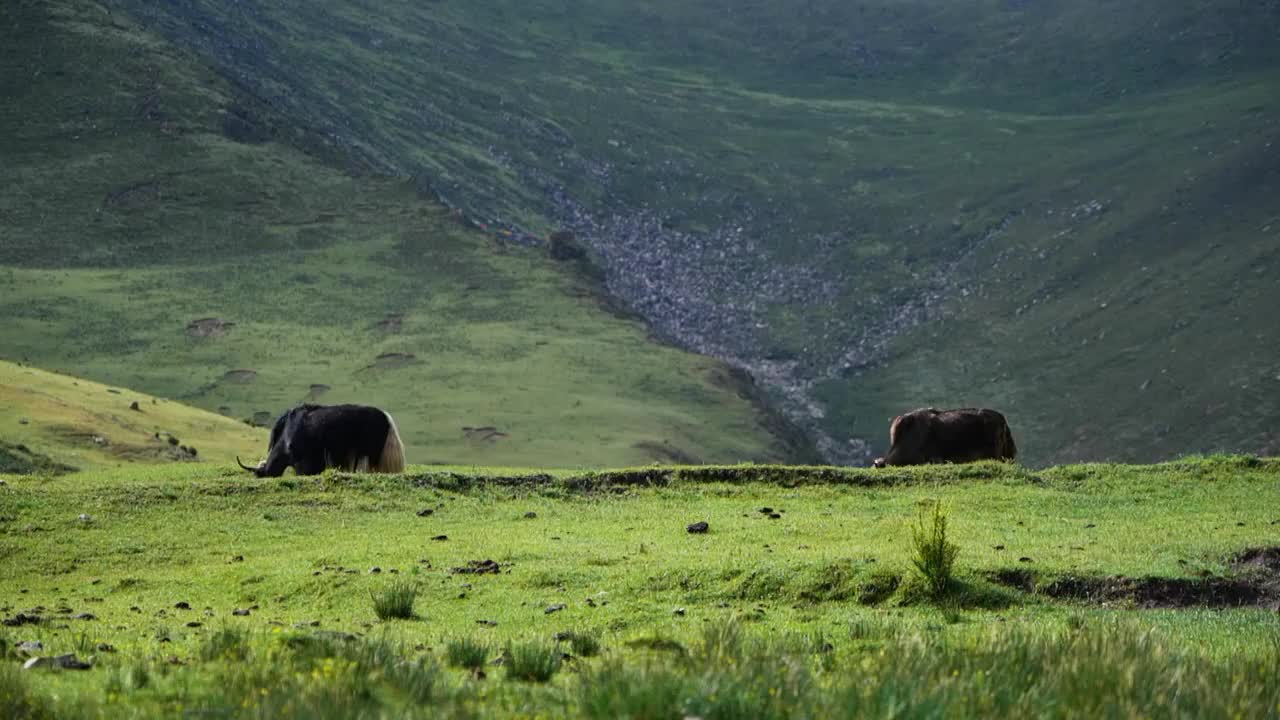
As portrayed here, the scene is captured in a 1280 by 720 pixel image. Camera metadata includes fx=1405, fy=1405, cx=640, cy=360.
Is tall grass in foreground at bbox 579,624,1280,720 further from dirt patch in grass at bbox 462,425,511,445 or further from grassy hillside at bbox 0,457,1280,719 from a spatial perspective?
dirt patch in grass at bbox 462,425,511,445

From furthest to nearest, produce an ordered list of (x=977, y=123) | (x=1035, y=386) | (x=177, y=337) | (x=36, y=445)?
1. (x=977, y=123)
2. (x=1035, y=386)
3. (x=177, y=337)
4. (x=36, y=445)

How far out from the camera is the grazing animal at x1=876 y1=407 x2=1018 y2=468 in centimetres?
3222

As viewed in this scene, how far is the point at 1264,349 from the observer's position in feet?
267

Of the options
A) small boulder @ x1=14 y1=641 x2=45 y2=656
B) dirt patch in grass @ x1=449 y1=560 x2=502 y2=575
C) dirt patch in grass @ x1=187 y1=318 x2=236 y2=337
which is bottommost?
small boulder @ x1=14 y1=641 x2=45 y2=656

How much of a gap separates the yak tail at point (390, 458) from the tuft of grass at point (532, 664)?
62.5ft

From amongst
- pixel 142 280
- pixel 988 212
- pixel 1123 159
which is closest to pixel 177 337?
pixel 142 280

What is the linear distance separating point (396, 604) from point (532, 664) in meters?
5.02

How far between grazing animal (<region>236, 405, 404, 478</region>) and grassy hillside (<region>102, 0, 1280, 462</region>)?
184 ft

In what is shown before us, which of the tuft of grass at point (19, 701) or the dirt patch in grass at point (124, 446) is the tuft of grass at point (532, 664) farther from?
the dirt patch in grass at point (124, 446)

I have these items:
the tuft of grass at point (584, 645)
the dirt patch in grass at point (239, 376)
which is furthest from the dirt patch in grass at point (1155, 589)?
the dirt patch in grass at point (239, 376)

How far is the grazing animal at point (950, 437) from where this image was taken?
1268 inches

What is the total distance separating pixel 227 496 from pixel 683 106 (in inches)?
5585

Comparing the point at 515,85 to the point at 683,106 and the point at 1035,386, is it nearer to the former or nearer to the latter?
the point at 683,106

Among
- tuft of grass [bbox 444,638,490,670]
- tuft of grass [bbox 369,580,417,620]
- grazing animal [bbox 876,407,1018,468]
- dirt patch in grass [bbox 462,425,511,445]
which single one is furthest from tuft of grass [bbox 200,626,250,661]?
dirt patch in grass [bbox 462,425,511,445]
